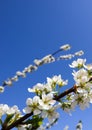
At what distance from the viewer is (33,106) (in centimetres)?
322

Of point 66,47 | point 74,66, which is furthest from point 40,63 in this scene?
point 74,66

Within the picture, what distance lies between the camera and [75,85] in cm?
330

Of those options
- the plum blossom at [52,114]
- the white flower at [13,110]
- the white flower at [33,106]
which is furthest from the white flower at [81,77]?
the white flower at [13,110]

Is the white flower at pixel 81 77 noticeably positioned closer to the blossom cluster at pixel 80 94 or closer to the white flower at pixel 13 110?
the blossom cluster at pixel 80 94

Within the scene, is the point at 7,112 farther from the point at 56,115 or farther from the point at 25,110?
the point at 56,115

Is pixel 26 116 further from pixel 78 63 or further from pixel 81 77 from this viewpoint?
pixel 78 63

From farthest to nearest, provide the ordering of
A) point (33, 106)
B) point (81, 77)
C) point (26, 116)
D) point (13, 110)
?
1. point (81, 77)
2. point (13, 110)
3. point (33, 106)
4. point (26, 116)

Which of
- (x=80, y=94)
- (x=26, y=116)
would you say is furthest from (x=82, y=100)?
(x=26, y=116)

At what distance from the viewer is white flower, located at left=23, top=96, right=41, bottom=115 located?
3.14 meters

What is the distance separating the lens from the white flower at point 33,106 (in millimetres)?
3136

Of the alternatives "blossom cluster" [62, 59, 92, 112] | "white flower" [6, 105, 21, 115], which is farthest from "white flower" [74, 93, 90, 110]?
"white flower" [6, 105, 21, 115]

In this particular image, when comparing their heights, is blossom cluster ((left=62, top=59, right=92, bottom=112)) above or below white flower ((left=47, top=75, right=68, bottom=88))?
below

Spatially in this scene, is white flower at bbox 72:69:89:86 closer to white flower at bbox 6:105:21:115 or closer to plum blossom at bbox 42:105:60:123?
plum blossom at bbox 42:105:60:123

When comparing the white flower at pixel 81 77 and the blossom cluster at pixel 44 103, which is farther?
the white flower at pixel 81 77
